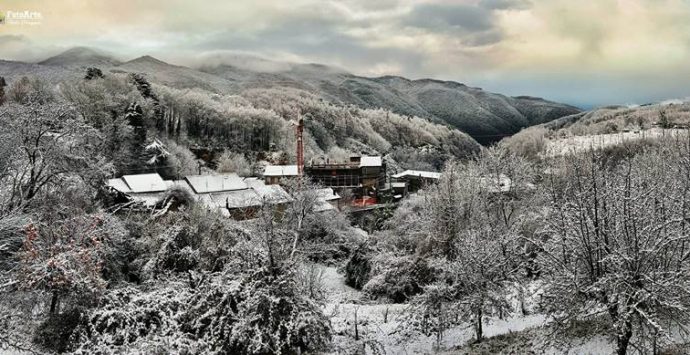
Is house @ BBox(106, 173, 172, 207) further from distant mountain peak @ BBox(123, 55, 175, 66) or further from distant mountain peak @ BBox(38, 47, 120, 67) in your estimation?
distant mountain peak @ BBox(123, 55, 175, 66)

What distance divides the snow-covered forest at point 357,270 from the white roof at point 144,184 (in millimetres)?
6352

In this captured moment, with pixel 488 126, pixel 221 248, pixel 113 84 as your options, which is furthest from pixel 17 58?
pixel 488 126

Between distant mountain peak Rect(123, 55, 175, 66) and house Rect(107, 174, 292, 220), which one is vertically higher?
distant mountain peak Rect(123, 55, 175, 66)

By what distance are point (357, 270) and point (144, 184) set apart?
21279 millimetres

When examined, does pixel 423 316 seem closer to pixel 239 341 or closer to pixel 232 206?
pixel 239 341

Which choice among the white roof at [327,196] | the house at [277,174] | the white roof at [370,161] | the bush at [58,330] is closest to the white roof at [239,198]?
the white roof at [327,196]

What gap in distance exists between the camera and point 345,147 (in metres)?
111

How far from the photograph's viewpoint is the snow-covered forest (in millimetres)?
9086

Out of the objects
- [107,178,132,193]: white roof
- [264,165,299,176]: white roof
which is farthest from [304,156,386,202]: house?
[107,178,132,193]: white roof

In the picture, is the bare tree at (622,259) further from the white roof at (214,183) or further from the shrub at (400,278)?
the white roof at (214,183)

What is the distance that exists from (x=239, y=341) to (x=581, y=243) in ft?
27.9

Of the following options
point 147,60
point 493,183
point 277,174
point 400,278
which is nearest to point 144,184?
point 277,174

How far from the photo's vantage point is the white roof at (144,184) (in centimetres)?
3853

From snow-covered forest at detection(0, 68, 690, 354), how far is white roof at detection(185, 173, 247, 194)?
9.12 m
